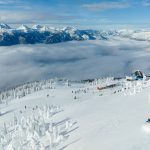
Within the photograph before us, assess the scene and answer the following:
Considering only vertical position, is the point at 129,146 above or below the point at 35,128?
above

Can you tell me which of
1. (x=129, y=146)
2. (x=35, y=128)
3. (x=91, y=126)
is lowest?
(x=35, y=128)

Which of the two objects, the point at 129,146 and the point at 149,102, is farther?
the point at 149,102

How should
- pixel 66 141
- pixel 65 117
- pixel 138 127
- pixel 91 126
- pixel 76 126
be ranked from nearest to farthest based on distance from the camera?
pixel 138 127 < pixel 66 141 < pixel 91 126 < pixel 76 126 < pixel 65 117

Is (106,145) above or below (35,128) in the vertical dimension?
above

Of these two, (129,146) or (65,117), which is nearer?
(129,146)

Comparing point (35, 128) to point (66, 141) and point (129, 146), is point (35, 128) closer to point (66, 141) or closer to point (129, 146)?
point (66, 141)

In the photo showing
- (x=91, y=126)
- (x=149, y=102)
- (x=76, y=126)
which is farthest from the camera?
(x=149, y=102)

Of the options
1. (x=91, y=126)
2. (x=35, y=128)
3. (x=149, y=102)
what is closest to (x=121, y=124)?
(x=91, y=126)

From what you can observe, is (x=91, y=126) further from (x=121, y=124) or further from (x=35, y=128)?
(x=35, y=128)

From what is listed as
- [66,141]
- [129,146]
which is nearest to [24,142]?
[66,141]
